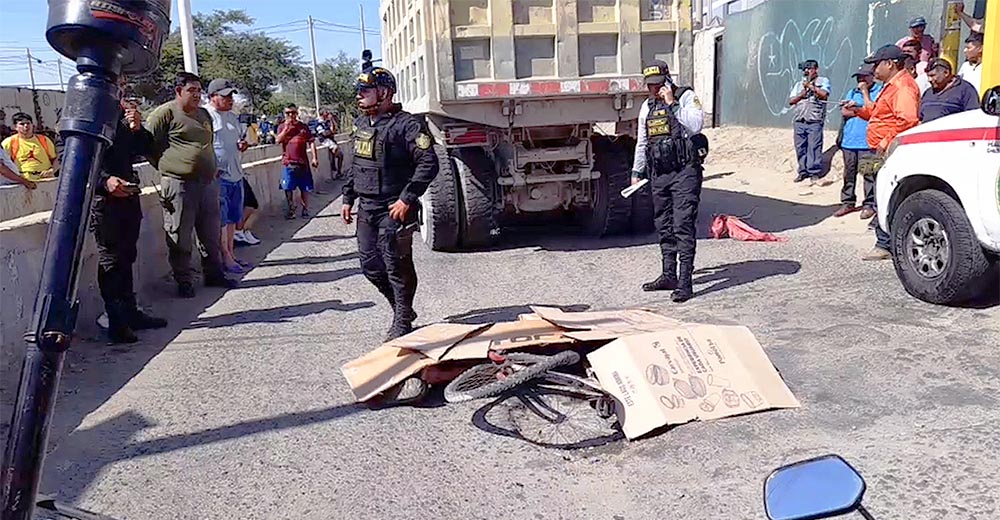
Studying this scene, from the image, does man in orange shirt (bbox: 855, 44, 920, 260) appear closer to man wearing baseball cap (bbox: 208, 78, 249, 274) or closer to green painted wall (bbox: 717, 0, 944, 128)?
green painted wall (bbox: 717, 0, 944, 128)

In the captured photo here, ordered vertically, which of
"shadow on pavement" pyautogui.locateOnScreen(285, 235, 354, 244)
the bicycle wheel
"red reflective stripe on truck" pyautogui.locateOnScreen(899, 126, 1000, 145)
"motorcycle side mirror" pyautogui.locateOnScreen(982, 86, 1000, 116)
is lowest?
"shadow on pavement" pyautogui.locateOnScreen(285, 235, 354, 244)

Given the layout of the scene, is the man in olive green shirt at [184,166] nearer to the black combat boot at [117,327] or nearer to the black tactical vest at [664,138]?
the black combat boot at [117,327]

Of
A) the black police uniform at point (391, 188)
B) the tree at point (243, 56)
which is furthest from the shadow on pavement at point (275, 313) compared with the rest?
the tree at point (243, 56)

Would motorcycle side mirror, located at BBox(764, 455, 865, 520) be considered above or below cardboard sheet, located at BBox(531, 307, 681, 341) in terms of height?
above

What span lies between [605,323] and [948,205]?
244 centimetres

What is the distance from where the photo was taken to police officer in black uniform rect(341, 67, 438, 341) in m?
4.99

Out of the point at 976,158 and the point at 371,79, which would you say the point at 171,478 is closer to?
→ the point at 371,79

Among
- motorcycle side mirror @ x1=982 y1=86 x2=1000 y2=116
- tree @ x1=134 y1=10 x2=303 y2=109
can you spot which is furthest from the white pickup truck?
tree @ x1=134 y1=10 x2=303 y2=109

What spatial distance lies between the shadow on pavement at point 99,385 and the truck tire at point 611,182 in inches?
105

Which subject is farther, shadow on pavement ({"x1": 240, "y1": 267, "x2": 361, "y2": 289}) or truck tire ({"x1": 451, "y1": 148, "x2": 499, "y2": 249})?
truck tire ({"x1": 451, "y1": 148, "x2": 499, "y2": 249})

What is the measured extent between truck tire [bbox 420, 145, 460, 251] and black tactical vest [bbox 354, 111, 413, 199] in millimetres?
2691

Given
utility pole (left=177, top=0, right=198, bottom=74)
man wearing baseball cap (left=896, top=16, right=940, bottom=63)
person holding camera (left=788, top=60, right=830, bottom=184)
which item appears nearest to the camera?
man wearing baseball cap (left=896, top=16, right=940, bottom=63)

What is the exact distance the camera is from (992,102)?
4.65 m

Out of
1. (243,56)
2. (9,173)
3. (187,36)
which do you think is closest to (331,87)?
(243,56)
